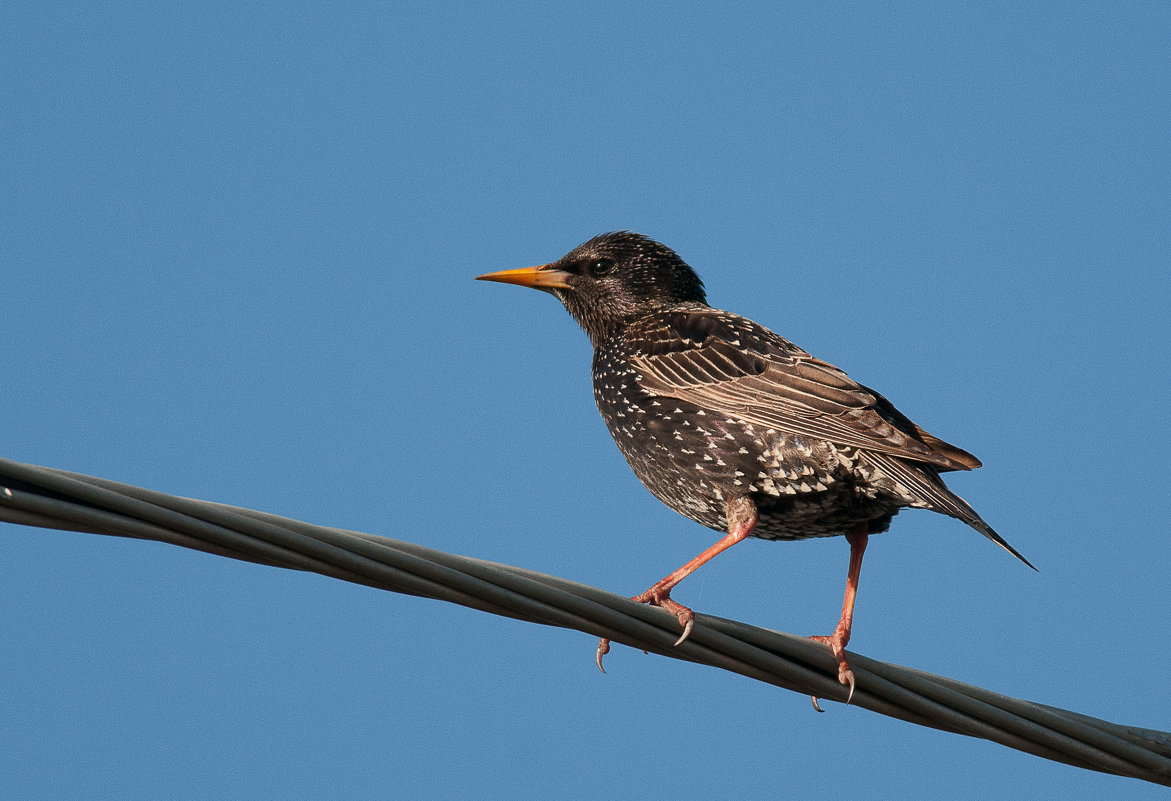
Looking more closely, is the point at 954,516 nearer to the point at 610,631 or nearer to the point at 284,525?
the point at 610,631

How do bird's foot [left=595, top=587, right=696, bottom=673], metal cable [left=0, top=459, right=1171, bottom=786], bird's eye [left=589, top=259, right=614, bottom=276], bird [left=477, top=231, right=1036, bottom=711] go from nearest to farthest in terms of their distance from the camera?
metal cable [left=0, top=459, right=1171, bottom=786] < bird's foot [left=595, top=587, right=696, bottom=673] < bird [left=477, top=231, right=1036, bottom=711] < bird's eye [left=589, top=259, right=614, bottom=276]

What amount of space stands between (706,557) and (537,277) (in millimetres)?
2754

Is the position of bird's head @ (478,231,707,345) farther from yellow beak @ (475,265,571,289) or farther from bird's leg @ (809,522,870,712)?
bird's leg @ (809,522,870,712)

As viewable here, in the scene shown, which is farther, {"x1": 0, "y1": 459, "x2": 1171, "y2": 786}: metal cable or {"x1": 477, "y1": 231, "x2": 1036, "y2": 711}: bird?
{"x1": 477, "y1": 231, "x2": 1036, "y2": 711}: bird

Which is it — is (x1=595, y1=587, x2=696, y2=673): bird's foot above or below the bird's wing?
below

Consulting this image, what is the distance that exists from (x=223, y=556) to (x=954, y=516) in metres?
3.19

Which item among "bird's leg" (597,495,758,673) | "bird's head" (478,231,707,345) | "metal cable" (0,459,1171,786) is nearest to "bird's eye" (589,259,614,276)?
"bird's head" (478,231,707,345)

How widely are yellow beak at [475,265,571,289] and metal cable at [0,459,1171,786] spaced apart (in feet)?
13.9

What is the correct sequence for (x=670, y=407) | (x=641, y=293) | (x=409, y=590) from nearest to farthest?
(x=409, y=590) → (x=670, y=407) → (x=641, y=293)

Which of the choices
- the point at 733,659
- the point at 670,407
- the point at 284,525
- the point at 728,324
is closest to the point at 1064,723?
the point at 733,659

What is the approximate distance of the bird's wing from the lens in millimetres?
5938

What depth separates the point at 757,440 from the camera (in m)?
6.21

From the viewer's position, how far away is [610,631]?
375 cm

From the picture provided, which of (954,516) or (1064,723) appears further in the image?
(954,516)
